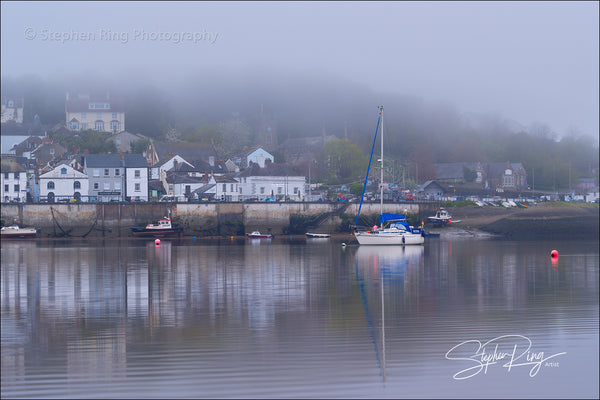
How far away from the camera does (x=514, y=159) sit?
101750mm

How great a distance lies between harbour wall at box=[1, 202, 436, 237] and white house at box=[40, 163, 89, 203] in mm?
8040

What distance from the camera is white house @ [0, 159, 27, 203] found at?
2584 inches

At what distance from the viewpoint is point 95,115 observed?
346ft

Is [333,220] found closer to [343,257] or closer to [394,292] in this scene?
[343,257]

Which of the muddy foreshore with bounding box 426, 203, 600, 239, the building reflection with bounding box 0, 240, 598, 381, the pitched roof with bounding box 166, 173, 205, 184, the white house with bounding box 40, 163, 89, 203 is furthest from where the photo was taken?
the pitched roof with bounding box 166, 173, 205, 184

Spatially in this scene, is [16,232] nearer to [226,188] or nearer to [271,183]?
[226,188]

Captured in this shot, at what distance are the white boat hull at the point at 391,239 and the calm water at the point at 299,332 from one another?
54.9 ft

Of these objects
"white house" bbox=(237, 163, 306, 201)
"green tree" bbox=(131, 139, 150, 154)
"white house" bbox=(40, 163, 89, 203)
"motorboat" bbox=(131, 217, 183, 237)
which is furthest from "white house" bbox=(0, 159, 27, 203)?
"green tree" bbox=(131, 139, 150, 154)

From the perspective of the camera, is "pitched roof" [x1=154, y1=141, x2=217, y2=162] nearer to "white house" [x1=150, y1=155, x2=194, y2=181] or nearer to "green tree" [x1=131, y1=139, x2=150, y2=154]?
"white house" [x1=150, y1=155, x2=194, y2=181]

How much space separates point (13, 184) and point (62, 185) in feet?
15.6

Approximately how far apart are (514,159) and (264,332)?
93.1 m

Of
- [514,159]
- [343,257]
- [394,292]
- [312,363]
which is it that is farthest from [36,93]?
→ [312,363]

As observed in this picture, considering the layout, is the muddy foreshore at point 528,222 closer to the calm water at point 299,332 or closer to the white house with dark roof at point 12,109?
the calm water at point 299,332

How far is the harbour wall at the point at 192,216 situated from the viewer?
57719 millimetres
